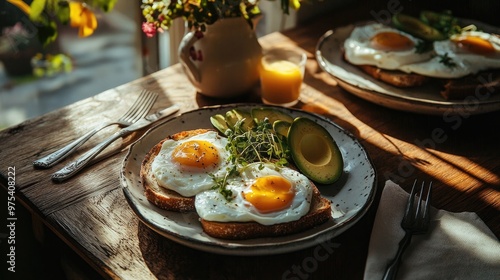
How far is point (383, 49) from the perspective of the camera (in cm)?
221

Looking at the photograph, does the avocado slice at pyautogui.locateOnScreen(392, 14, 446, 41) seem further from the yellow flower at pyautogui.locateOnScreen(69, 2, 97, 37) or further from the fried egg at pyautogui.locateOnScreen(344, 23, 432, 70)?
the yellow flower at pyautogui.locateOnScreen(69, 2, 97, 37)

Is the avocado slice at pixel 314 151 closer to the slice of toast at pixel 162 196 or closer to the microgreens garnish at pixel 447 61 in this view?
the slice of toast at pixel 162 196

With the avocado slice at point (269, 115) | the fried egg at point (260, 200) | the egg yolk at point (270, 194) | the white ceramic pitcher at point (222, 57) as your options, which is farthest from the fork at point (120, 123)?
the egg yolk at point (270, 194)

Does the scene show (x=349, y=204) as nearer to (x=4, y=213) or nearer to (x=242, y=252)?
(x=242, y=252)

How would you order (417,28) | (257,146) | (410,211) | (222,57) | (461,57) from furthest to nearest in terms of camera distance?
(417,28)
(461,57)
(222,57)
(257,146)
(410,211)

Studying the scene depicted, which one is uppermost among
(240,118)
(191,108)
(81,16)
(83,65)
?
(81,16)

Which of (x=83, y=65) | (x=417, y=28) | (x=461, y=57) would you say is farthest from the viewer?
(x=83, y=65)

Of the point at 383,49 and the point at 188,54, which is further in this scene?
the point at 383,49

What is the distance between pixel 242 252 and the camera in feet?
4.40

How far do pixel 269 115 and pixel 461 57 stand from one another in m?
0.84

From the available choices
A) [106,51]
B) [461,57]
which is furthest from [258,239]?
[106,51]

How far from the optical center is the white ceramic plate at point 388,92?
77.0 inches

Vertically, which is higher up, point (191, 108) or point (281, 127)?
point (281, 127)

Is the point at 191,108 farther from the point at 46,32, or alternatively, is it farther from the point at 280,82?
the point at 46,32
